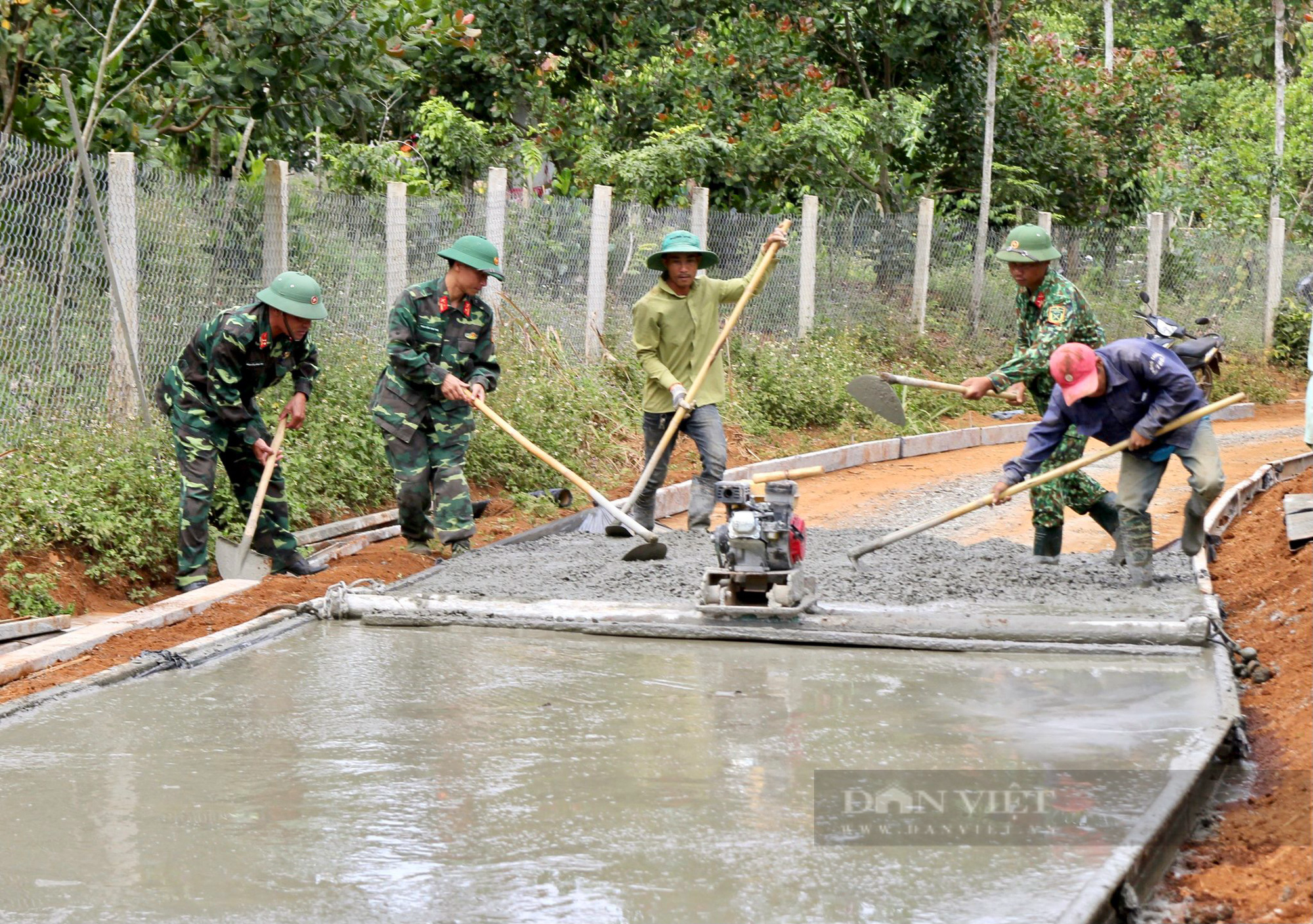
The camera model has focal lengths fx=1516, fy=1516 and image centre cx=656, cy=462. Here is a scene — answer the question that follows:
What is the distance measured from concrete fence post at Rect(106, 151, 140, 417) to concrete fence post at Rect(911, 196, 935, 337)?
32.7ft

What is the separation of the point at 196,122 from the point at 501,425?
420cm

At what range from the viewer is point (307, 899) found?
369cm

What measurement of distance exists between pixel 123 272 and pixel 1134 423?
5.96 metres

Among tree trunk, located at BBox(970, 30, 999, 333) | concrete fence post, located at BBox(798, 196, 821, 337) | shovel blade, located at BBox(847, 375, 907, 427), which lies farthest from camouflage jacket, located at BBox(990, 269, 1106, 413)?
tree trunk, located at BBox(970, 30, 999, 333)

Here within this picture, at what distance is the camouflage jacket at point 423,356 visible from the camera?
8.36 m

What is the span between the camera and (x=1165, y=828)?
4125 millimetres

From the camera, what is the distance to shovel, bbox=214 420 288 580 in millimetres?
8047

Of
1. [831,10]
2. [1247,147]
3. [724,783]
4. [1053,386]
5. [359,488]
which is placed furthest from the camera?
[1247,147]

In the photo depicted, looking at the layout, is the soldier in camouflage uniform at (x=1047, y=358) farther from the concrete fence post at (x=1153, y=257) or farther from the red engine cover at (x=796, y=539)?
the concrete fence post at (x=1153, y=257)

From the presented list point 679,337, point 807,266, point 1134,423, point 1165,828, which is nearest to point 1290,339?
point 807,266

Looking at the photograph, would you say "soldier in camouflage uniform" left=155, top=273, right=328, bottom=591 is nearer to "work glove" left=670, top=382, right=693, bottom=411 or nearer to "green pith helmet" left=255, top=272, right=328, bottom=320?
"green pith helmet" left=255, top=272, right=328, bottom=320

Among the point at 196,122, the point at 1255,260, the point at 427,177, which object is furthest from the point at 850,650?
the point at 1255,260

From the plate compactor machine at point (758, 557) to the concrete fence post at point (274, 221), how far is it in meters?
4.94

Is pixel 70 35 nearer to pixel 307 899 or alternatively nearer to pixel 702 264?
pixel 702 264
